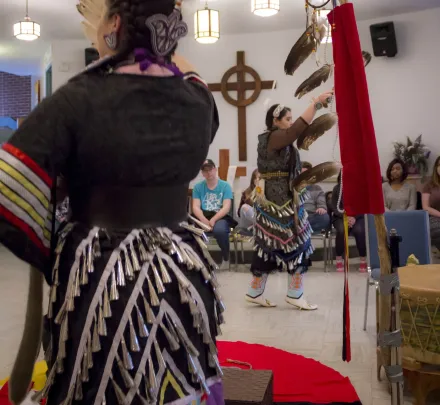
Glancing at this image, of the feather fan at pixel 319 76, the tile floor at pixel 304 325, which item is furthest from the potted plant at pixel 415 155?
the feather fan at pixel 319 76

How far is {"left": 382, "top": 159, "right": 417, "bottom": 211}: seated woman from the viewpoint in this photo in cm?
602

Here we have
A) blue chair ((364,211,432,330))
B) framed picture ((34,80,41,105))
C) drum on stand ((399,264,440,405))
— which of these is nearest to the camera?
drum on stand ((399,264,440,405))

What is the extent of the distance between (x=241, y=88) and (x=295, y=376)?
5.93 m

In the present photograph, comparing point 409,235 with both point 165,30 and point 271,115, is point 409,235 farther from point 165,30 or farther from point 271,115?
point 165,30

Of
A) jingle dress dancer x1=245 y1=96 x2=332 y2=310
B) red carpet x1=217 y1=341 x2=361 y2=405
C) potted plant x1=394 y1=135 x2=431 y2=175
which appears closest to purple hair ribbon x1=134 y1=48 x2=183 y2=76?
red carpet x1=217 y1=341 x2=361 y2=405

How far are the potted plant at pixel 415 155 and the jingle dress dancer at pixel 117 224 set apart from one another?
6604 mm

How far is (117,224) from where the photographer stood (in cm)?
122

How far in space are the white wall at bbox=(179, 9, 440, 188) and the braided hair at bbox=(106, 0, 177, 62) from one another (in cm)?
618

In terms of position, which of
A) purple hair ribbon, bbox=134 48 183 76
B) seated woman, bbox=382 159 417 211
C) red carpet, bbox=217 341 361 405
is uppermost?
purple hair ribbon, bbox=134 48 183 76

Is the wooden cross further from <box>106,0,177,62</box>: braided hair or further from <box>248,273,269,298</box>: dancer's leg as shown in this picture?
<box>106,0,177,62</box>: braided hair

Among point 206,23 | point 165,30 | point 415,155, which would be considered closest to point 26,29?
point 206,23

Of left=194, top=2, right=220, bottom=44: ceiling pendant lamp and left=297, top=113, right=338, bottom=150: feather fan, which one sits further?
left=194, top=2, right=220, bottom=44: ceiling pendant lamp

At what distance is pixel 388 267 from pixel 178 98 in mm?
877

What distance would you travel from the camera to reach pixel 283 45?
26.7 feet
